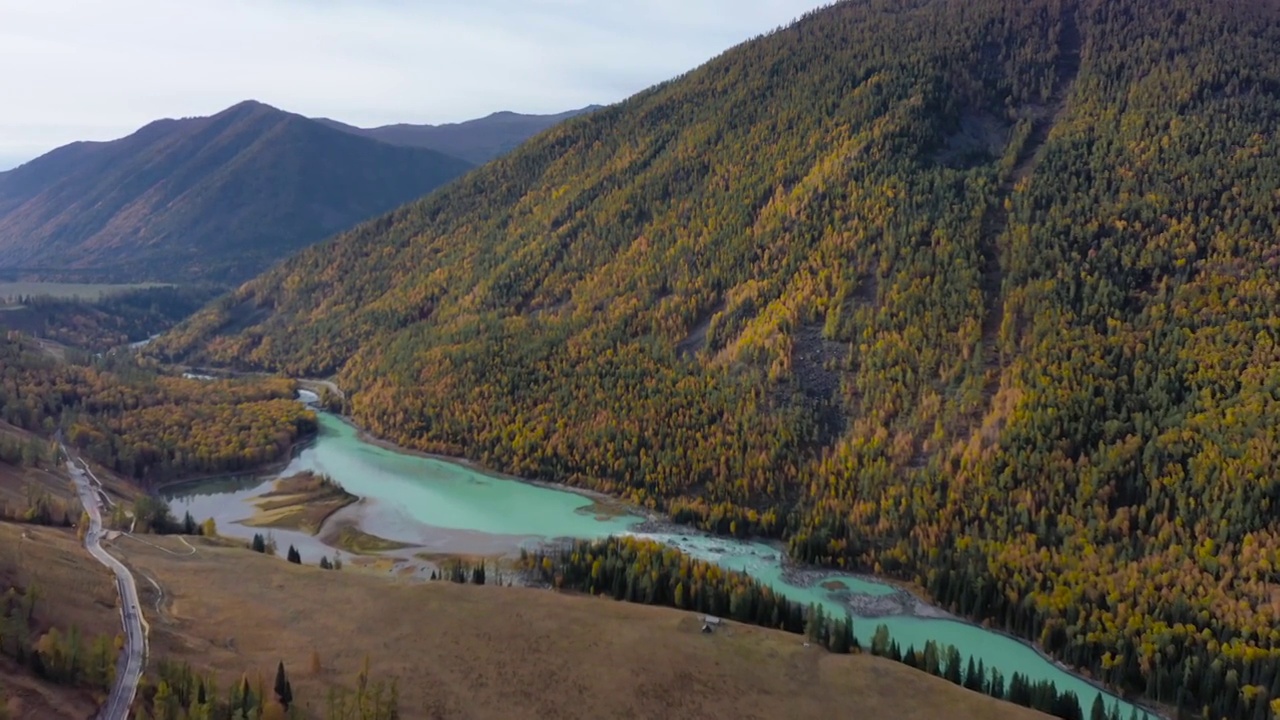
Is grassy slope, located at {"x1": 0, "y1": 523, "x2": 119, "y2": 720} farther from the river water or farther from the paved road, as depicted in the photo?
the river water

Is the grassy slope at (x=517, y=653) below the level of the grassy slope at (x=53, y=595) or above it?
below

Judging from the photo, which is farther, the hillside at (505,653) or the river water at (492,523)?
the river water at (492,523)

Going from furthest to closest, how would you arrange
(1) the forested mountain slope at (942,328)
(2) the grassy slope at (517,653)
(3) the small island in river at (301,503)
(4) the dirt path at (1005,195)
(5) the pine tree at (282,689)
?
(4) the dirt path at (1005,195) → (3) the small island in river at (301,503) → (1) the forested mountain slope at (942,328) → (2) the grassy slope at (517,653) → (5) the pine tree at (282,689)

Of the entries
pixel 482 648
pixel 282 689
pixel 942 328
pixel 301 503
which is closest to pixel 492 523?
pixel 301 503

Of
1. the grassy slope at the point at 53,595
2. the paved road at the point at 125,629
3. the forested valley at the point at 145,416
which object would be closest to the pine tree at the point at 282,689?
the paved road at the point at 125,629

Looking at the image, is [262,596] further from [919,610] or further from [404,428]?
[404,428]

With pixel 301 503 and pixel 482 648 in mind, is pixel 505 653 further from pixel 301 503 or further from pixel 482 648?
pixel 301 503

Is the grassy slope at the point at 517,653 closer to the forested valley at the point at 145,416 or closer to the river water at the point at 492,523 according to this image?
the river water at the point at 492,523
